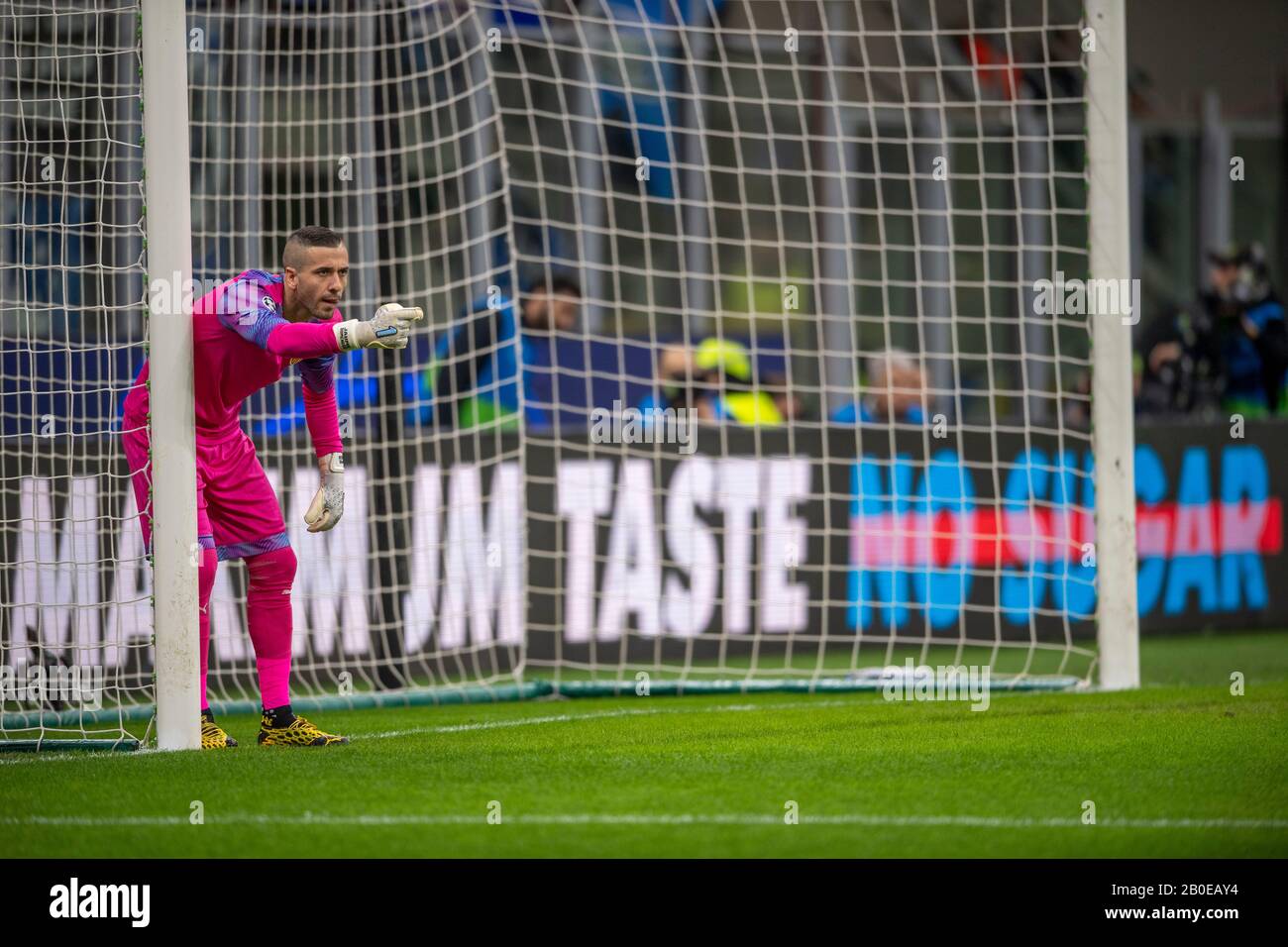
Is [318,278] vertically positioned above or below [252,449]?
above

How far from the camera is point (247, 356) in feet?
19.1

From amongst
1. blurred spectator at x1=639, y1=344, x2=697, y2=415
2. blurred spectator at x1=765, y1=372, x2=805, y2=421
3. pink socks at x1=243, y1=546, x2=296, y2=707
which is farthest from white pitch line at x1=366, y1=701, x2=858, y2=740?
blurred spectator at x1=765, y1=372, x2=805, y2=421

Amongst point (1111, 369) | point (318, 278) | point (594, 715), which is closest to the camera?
point (318, 278)

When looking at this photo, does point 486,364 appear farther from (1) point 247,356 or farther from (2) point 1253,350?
(2) point 1253,350

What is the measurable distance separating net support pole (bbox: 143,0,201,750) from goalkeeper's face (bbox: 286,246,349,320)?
353 mm

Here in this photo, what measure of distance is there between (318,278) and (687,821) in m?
2.36

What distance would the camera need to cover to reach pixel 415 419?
860 centimetres

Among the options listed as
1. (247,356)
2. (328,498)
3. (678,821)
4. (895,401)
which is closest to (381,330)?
(247,356)

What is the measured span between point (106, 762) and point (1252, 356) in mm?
8421

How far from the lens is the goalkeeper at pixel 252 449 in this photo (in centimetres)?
575

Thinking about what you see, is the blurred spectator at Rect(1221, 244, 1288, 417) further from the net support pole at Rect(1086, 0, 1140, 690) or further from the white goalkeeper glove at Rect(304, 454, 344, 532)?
the white goalkeeper glove at Rect(304, 454, 344, 532)

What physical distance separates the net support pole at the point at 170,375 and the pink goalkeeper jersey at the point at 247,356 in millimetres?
109

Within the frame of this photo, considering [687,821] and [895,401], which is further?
[895,401]

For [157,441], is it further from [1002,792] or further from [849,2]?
[849,2]
